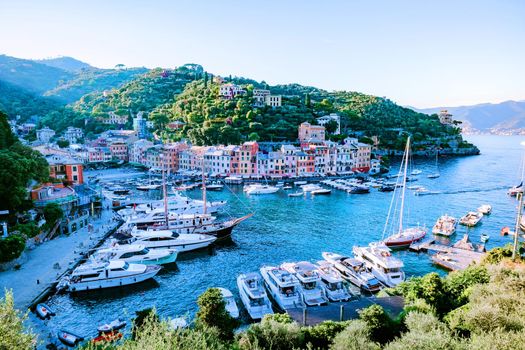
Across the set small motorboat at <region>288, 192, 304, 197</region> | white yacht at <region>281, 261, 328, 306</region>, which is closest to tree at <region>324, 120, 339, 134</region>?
small motorboat at <region>288, 192, 304, 197</region>

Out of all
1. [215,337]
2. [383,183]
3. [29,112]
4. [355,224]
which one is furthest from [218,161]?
[29,112]

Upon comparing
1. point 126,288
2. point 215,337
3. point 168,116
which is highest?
point 168,116

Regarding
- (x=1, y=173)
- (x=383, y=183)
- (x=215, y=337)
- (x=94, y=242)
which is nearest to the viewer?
(x=215, y=337)

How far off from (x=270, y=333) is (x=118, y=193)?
1885 inches

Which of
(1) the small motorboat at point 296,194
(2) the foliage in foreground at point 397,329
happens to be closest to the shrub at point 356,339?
(2) the foliage in foreground at point 397,329

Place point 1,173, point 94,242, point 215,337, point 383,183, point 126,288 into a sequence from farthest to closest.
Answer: point 383,183
point 94,242
point 1,173
point 126,288
point 215,337

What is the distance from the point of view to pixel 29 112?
11475cm

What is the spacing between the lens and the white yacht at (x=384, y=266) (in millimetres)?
24891

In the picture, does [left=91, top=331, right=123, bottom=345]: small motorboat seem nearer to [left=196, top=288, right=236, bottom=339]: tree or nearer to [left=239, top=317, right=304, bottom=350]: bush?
[left=196, top=288, right=236, bottom=339]: tree

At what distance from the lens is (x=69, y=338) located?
18.1 m

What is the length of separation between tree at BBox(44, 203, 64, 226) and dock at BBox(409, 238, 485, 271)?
31250 mm

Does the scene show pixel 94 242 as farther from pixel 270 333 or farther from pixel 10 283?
pixel 270 333

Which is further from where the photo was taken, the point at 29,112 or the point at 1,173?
the point at 29,112

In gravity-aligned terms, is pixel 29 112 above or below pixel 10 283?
above
